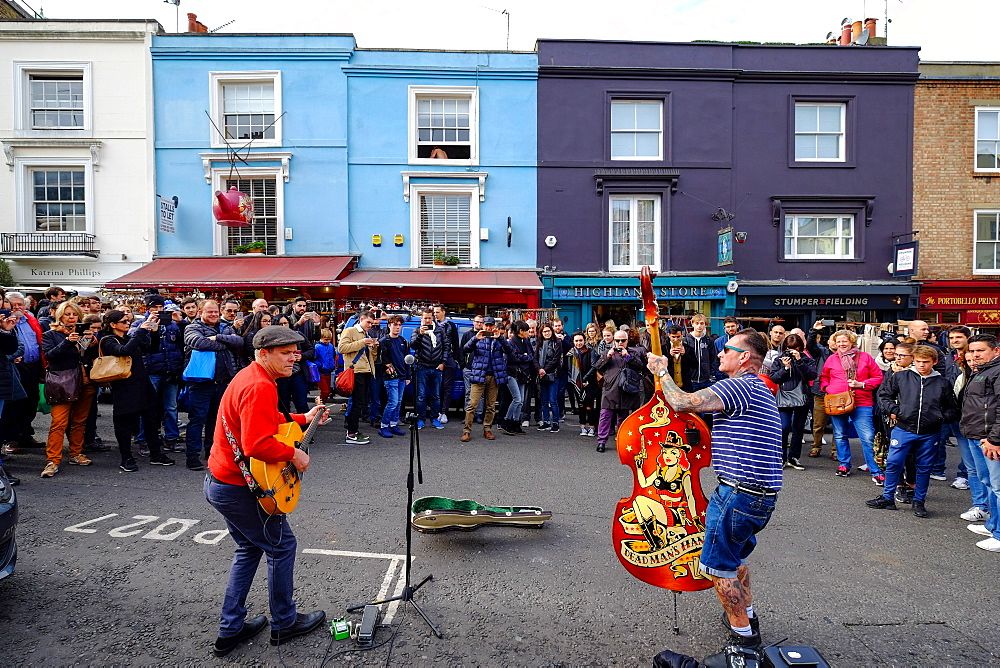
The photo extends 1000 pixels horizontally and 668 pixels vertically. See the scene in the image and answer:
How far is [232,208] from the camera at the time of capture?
48.8 feet

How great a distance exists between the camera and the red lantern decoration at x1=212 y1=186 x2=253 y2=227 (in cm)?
1477

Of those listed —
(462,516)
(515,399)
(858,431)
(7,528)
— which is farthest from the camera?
(515,399)

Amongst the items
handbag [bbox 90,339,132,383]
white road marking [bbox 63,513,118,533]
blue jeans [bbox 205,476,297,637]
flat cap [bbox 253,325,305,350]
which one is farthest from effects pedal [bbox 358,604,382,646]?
handbag [bbox 90,339,132,383]

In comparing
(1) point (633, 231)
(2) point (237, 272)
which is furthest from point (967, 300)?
(2) point (237, 272)

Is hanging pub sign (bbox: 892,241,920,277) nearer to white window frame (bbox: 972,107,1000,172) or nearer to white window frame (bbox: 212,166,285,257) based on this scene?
white window frame (bbox: 972,107,1000,172)

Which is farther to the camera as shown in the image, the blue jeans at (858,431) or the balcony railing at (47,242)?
the balcony railing at (47,242)

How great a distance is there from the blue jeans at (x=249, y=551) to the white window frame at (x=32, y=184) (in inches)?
627

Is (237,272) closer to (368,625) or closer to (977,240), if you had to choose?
(368,625)

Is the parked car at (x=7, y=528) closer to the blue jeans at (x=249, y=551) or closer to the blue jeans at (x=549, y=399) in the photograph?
the blue jeans at (x=249, y=551)

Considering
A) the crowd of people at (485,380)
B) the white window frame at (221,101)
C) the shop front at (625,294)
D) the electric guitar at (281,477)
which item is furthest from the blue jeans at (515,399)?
the white window frame at (221,101)

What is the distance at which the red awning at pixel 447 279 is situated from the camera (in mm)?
14891

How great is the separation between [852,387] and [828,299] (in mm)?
10184

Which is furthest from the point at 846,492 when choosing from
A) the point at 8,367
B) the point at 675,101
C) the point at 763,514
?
the point at 675,101

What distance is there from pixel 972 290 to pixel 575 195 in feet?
37.1
